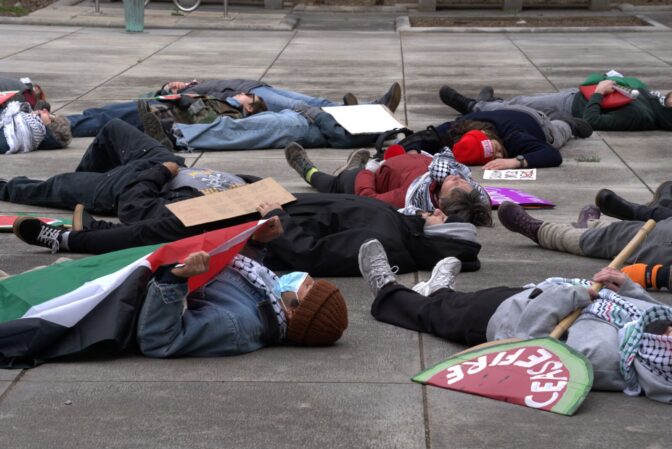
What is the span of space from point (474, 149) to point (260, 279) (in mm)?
4112

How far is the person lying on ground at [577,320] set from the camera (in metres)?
3.99

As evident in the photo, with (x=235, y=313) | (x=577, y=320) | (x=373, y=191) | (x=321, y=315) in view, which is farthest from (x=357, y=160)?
(x=577, y=320)

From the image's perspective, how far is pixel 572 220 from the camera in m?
7.02

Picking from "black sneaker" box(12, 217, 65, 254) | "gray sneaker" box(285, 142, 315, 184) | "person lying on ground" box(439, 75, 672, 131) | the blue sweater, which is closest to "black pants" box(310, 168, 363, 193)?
"gray sneaker" box(285, 142, 315, 184)

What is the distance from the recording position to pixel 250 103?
30.4 feet

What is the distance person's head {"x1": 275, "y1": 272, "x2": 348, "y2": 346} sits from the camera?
14.8 feet

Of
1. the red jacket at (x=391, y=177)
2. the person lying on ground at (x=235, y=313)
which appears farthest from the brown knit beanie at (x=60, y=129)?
the person lying on ground at (x=235, y=313)

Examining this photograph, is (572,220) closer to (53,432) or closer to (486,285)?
(486,285)

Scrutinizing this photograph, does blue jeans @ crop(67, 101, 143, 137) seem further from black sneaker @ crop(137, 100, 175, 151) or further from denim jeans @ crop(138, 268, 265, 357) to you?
denim jeans @ crop(138, 268, 265, 357)

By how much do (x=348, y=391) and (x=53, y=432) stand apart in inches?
43.0

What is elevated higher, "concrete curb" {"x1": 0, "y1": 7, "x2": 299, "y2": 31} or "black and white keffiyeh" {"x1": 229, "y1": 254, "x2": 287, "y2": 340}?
"black and white keffiyeh" {"x1": 229, "y1": 254, "x2": 287, "y2": 340}

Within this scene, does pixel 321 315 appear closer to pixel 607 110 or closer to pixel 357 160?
pixel 357 160

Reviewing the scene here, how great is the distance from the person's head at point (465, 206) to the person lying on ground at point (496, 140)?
1.80 m

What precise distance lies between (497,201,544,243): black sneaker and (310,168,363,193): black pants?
1080mm
